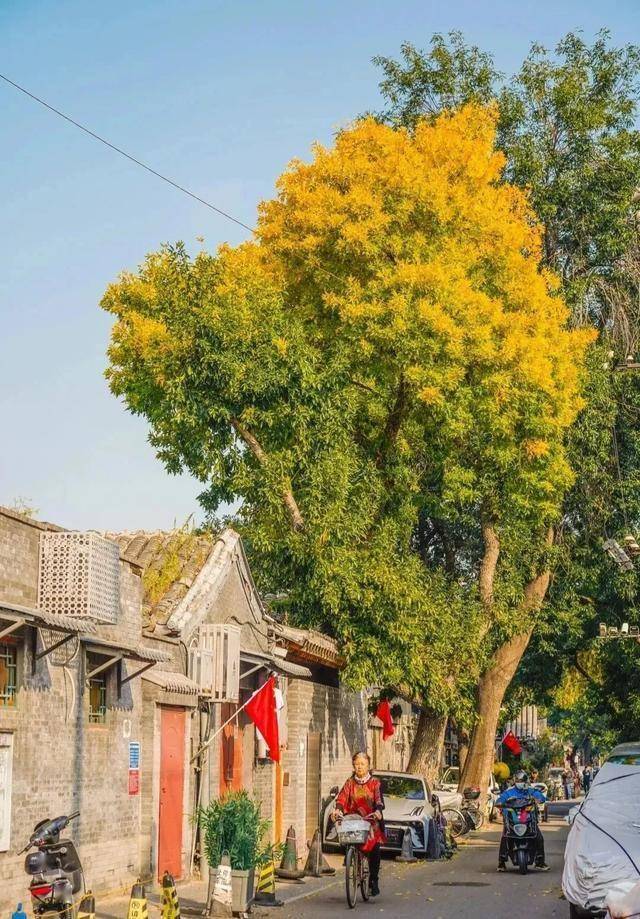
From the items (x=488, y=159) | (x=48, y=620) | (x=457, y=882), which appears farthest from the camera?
(x=488, y=159)

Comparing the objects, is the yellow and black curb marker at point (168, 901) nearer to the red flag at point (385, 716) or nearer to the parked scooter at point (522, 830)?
the parked scooter at point (522, 830)

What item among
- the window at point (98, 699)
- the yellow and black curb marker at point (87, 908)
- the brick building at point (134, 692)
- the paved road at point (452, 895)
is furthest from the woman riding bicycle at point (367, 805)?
the yellow and black curb marker at point (87, 908)

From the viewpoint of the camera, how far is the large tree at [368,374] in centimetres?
2744

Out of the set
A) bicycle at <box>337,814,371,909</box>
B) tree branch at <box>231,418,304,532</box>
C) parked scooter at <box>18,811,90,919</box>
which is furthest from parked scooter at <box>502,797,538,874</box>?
parked scooter at <box>18,811,90,919</box>

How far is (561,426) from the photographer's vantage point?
103 feet

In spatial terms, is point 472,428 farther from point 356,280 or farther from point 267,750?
point 267,750

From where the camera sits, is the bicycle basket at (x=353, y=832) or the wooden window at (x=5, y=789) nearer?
the wooden window at (x=5, y=789)

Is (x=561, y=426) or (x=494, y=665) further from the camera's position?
(x=494, y=665)

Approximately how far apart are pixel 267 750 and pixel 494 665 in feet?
45.7

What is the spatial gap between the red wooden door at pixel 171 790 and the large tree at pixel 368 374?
284 inches

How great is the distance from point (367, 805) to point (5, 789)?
5851 millimetres

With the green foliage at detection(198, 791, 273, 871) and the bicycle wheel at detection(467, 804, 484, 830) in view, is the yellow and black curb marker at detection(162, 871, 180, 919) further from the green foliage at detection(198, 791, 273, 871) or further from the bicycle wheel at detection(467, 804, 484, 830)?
the bicycle wheel at detection(467, 804, 484, 830)

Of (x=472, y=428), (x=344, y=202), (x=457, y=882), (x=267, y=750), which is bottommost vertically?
(x=457, y=882)

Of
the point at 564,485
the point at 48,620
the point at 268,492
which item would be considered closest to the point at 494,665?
the point at 564,485
